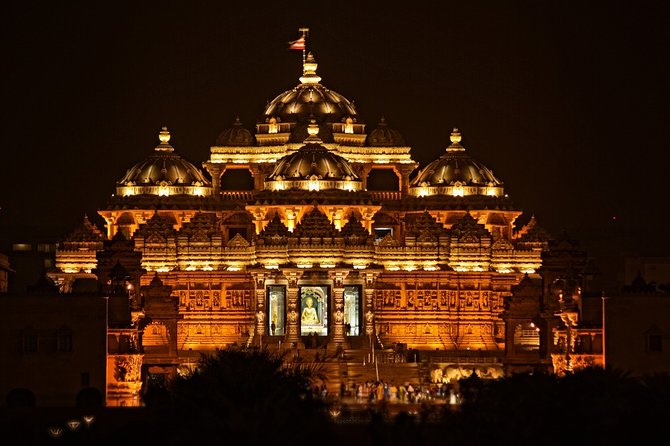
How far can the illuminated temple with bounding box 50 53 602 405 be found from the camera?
115250 millimetres

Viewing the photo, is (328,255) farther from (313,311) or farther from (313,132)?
(313,132)

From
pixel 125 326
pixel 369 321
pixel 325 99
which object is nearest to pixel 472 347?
pixel 369 321

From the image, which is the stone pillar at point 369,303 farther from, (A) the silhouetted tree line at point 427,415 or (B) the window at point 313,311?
(A) the silhouetted tree line at point 427,415

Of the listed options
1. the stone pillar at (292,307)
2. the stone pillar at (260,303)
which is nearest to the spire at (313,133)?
the stone pillar at (260,303)

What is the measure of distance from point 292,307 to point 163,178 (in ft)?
40.4

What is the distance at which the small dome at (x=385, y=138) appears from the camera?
13100 cm

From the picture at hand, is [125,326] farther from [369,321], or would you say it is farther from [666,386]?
[666,386]

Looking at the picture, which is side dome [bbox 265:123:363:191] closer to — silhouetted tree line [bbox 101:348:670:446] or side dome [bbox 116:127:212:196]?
side dome [bbox 116:127:212:196]

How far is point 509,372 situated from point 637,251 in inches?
1396

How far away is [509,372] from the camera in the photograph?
113562 millimetres

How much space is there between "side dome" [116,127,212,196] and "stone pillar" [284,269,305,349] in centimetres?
Result: 1107

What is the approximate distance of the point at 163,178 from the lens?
12938 cm

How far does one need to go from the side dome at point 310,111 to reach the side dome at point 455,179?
12.0 feet

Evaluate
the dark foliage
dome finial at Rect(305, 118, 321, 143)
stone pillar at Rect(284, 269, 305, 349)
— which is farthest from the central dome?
the dark foliage
